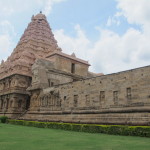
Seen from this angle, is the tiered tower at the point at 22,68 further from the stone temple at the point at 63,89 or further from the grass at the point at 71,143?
the grass at the point at 71,143

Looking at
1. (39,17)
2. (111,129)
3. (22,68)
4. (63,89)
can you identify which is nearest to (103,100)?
(111,129)

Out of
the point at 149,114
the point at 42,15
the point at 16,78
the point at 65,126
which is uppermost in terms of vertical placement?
the point at 42,15

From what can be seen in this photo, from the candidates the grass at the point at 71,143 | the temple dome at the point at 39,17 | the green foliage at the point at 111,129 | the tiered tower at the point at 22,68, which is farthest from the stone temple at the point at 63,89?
the grass at the point at 71,143

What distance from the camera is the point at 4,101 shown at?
34750mm

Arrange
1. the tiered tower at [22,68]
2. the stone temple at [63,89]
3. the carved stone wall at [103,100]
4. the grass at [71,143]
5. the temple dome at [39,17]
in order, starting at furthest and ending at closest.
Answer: the temple dome at [39,17] → the tiered tower at [22,68] → the stone temple at [63,89] → the carved stone wall at [103,100] → the grass at [71,143]

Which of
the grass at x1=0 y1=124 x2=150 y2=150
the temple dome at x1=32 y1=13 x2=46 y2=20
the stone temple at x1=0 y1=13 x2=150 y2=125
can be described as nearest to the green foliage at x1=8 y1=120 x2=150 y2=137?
the stone temple at x1=0 y1=13 x2=150 y2=125

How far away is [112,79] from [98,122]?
178 inches

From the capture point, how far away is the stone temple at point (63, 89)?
639 inches

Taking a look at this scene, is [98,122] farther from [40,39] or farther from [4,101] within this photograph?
[40,39]

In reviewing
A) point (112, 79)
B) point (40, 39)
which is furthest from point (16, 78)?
point (112, 79)

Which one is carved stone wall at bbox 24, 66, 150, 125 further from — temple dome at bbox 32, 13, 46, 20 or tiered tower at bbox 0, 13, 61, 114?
temple dome at bbox 32, 13, 46, 20

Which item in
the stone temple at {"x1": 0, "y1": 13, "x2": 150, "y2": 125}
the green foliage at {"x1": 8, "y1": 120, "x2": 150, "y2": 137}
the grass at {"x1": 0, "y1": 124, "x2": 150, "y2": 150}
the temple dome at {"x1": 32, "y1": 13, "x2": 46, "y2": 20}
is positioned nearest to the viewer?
the grass at {"x1": 0, "y1": 124, "x2": 150, "y2": 150}

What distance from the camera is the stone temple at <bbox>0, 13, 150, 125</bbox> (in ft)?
53.3

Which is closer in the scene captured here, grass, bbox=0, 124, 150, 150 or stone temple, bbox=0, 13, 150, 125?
grass, bbox=0, 124, 150, 150
